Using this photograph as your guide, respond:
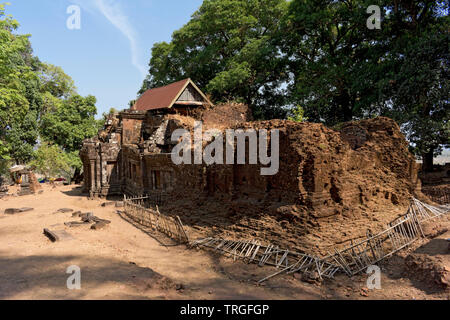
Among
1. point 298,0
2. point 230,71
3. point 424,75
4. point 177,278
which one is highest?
point 298,0

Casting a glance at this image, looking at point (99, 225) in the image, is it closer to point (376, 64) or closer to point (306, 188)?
point (306, 188)

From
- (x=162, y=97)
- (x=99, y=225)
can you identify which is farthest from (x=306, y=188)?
(x=162, y=97)

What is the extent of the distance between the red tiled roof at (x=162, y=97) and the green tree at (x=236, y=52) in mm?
2957

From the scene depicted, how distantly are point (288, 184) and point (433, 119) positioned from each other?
48.8 feet

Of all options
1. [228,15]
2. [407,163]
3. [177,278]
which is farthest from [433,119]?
[228,15]

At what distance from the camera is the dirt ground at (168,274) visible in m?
6.79

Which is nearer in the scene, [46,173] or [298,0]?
[298,0]

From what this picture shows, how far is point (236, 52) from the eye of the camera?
1291 inches

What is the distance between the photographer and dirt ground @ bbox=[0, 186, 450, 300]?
22.3 feet

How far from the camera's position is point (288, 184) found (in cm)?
990

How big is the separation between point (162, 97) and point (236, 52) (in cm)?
999

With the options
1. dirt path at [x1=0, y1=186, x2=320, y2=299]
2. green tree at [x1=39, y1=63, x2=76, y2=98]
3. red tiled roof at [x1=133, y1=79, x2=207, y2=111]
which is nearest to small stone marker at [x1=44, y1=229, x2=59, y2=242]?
dirt path at [x1=0, y1=186, x2=320, y2=299]
